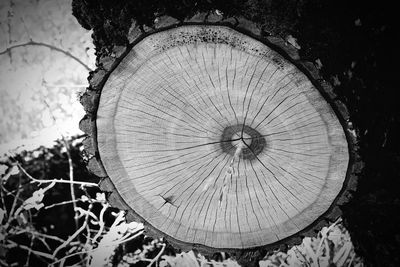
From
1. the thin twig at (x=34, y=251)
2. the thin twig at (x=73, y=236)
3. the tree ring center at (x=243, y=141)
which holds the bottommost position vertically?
the thin twig at (x=34, y=251)

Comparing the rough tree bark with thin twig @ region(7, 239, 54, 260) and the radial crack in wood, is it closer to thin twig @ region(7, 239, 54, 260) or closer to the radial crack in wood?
the radial crack in wood

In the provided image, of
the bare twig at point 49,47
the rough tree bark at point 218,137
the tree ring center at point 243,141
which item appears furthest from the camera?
the bare twig at point 49,47

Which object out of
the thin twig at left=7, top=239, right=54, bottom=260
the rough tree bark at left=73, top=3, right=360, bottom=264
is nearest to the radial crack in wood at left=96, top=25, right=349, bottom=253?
the rough tree bark at left=73, top=3, right=360, bottom=264

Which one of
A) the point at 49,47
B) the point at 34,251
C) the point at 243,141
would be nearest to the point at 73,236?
the point at 34,251

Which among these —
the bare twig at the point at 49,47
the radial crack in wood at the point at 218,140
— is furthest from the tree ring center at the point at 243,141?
the bare twig at the point at 49,47

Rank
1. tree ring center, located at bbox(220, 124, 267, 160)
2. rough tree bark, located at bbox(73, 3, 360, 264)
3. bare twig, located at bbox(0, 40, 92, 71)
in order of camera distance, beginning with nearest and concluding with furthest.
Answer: rough tree bark, located at bbox(73, 3, 360, 264) → tree ring center, located at bbox(220, 124, 267, 160) → bare twig, located at bbox(0, 40, 92, 71)

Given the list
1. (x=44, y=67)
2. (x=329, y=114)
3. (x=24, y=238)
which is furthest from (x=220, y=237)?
(x=44, y=67)

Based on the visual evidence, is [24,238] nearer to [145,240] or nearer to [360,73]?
[145,240]

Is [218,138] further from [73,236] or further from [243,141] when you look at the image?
[73,236]

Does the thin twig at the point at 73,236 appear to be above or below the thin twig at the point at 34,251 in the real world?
above

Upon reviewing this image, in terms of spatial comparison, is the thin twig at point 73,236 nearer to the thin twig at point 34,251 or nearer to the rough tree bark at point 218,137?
the thin twig at point 34,251
